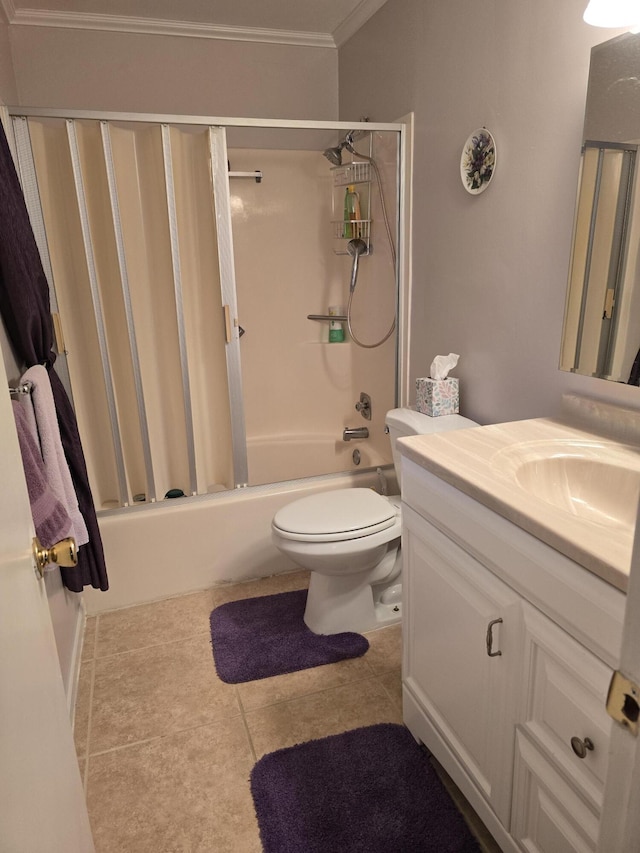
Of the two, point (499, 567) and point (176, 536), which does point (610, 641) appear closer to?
point (499, 567)

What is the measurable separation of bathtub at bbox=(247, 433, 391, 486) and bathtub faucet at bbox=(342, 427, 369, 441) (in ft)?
0.47

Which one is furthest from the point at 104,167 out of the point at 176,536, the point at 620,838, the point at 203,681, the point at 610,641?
the point at 620,838

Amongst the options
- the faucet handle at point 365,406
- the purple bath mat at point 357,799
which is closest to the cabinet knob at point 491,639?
the purple bath mat at point 357,799

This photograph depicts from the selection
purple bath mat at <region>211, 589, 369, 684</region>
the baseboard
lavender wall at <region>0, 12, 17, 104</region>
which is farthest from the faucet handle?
lavender wall at <region>0, 12, 17, 104</region>

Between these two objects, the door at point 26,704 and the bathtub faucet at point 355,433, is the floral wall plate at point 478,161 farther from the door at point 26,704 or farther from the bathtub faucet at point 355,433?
the door at point 26,704

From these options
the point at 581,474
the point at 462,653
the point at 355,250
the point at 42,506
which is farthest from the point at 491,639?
the point at 355,250

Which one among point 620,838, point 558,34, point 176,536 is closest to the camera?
point 620,838

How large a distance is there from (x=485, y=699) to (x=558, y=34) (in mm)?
1667

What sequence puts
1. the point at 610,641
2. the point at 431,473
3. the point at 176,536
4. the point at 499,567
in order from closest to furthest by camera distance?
the point at 610,641
the point at 499,567
the point at 431,473
the point at 176,536

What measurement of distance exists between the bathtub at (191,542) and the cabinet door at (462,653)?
102 centimetres

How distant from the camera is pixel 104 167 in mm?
2070

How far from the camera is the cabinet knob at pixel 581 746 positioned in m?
0.96

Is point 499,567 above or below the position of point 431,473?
below

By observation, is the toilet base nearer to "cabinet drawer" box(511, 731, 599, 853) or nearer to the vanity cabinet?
the vanity cabinet
